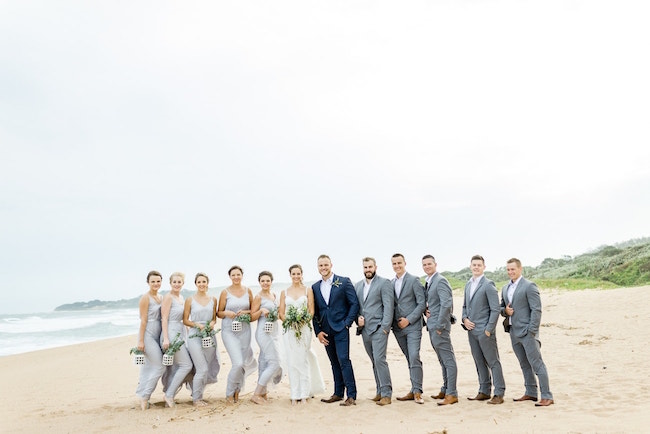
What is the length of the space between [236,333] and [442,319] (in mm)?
3213

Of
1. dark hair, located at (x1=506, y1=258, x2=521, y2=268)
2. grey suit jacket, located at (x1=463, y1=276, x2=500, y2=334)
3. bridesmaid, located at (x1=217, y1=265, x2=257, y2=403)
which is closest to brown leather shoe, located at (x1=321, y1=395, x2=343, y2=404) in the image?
bridesmaid, located at (x1=217, y1=265, x2=257, y2=403)

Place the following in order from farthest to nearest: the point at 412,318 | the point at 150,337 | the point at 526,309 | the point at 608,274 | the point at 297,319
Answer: the point at 608,274
the point at 150,337
the point at 297,319
the point at 412,318
the point at 526,309

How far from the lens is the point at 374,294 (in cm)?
827

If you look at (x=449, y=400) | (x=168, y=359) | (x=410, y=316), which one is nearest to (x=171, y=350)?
(x=168, y=359)

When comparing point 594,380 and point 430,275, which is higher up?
point 430,275

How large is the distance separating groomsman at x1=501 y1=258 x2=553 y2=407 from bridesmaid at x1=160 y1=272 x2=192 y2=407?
4.93m

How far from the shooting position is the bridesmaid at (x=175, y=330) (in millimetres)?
8398

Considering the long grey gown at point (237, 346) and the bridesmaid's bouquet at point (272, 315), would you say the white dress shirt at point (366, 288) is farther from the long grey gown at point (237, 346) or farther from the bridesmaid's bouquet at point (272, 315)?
the long grey gown at point (237, 346)

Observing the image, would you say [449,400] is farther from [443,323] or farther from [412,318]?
[412,318]

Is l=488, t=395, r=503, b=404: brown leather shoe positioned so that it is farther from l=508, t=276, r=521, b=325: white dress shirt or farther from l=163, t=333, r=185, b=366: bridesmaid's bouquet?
l=163, t=333, r=185, b=366: bridesmaid's bouquet

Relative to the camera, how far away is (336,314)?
326 inches

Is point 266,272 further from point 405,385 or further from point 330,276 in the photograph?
point 405,385

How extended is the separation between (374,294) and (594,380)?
489 cm

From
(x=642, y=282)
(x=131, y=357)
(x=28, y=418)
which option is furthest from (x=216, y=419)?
(x=642, y=282)
